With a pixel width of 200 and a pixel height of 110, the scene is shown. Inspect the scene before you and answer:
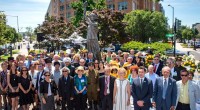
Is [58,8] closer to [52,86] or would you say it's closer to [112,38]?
[112,38]

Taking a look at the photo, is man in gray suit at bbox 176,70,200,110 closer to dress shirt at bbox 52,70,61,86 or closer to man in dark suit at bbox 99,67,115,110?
man in dark suit at bbox 99,67,115,110

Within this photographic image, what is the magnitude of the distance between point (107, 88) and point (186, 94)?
2627 millimetres

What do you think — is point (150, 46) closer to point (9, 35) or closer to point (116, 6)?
point (9, 35)

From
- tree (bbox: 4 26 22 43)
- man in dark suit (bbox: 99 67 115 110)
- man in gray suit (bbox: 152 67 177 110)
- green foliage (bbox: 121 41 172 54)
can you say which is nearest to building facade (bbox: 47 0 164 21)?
tree (bbox: 4 26 22 43)

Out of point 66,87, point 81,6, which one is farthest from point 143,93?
point 81,6

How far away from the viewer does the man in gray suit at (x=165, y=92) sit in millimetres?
7621

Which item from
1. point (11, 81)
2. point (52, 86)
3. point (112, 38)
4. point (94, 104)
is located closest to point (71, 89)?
point (52, 86)

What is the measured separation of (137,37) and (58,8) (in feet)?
156

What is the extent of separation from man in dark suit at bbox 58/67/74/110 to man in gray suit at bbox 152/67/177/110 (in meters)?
2.93

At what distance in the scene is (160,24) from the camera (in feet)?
190

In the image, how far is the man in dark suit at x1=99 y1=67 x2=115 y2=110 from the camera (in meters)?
8.97

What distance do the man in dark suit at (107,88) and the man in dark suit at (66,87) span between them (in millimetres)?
1010

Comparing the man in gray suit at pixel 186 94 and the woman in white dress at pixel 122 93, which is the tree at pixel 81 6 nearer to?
the woman in white dress at pixel 122 93

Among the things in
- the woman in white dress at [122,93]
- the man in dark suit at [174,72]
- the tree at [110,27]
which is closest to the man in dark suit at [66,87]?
the woman in white dress at [122,93]
